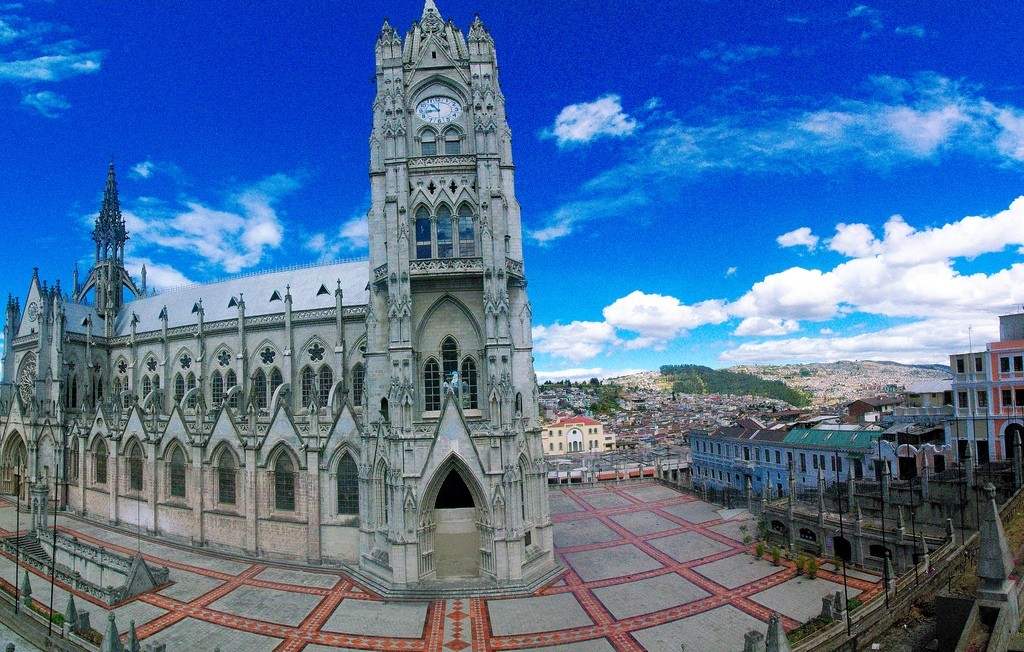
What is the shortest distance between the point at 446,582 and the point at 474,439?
6.63 meters

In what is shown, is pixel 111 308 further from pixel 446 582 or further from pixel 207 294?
pixel 446 582

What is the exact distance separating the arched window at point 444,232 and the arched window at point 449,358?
4673mm

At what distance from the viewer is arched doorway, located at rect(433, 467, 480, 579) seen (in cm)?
2591

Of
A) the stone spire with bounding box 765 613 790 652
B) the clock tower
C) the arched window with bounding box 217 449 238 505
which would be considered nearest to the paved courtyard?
the clock tower

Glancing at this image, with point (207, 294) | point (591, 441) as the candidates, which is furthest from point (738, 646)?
point (591, 441)

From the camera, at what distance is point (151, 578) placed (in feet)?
85.0

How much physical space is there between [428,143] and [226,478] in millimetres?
23035

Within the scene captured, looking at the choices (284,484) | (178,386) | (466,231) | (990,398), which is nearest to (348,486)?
(284,484)

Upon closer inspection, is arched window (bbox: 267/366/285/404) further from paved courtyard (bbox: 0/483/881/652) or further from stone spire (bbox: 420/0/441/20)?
stone spire (bbox: 420/0/441/20)

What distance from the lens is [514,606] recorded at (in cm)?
2341

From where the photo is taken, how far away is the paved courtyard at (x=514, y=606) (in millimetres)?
20609

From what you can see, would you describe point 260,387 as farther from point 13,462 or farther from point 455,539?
point 13,462

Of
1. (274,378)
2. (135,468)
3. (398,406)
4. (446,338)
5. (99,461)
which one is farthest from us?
(99,461)

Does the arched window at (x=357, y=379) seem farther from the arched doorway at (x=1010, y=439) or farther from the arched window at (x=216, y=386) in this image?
the arched doorway at (x=1010, y=439)
